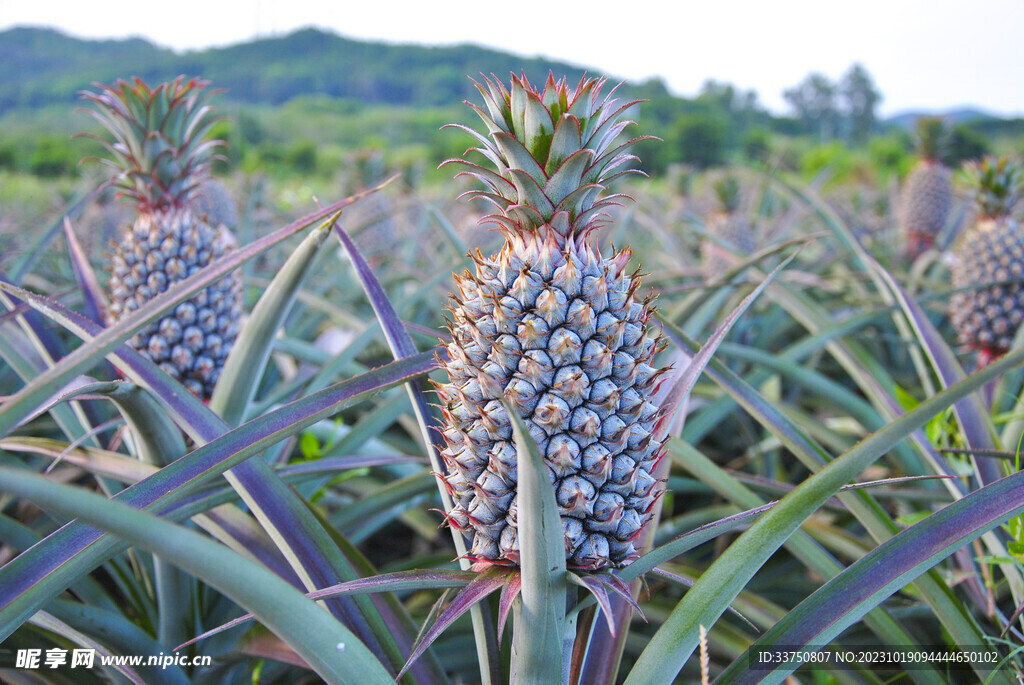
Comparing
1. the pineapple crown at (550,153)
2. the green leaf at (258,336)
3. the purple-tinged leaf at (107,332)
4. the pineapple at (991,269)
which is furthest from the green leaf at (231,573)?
the pineapple at (991,269)

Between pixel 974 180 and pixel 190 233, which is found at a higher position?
pixel 974 180

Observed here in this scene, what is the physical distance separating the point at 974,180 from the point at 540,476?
3.02 metres

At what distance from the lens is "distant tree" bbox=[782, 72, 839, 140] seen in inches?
1101

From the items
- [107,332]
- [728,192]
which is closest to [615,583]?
[107,332]

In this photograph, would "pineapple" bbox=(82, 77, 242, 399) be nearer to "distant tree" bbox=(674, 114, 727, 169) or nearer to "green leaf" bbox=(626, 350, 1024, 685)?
"green leaf" bbox=(626, 350, 1024, 685)

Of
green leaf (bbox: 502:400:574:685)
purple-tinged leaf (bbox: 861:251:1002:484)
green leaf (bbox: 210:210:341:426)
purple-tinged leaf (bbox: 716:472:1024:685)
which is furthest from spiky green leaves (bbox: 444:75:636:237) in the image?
purple-tinged leaf (bbox: 861:251:1002:484)

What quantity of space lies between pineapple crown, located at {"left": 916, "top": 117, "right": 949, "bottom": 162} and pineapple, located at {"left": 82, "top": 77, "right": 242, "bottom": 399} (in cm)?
502

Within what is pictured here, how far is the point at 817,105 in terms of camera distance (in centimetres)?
3038

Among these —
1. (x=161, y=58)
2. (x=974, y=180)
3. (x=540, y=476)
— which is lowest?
(x=540, y=476)

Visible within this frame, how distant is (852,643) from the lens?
1.56m

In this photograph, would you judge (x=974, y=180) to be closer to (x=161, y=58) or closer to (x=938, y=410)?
(x=938, y=410)

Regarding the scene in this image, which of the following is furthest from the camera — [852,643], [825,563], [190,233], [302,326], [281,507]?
[302,326]

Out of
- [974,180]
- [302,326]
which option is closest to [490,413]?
[302,326]

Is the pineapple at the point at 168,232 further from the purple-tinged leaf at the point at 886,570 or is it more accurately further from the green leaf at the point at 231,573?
the purple-tinged leaf at the point at 886,570
